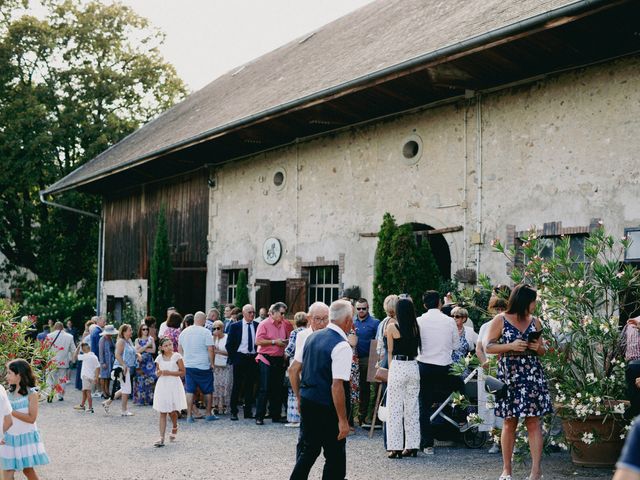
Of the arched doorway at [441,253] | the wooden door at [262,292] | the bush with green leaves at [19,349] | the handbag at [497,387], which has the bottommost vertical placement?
the handbag at [497,387]

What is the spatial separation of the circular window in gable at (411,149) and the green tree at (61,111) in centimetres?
1742

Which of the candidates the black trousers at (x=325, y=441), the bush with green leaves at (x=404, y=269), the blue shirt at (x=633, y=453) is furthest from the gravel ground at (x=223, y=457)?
the blue shirt at (x=633, y=453)

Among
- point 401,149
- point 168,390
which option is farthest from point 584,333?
point 401,149

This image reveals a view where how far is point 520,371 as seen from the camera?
7250mm

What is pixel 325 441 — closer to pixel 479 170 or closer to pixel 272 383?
pixel 272 383

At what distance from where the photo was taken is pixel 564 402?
25.8 feet

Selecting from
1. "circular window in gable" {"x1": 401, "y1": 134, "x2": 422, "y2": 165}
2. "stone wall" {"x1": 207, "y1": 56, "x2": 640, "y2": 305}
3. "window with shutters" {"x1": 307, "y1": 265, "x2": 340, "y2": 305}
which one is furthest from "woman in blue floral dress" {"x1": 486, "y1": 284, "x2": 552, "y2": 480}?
"window with shutters" {"x1": 307, "y1": 265, "x2": 340, "y2": 305}

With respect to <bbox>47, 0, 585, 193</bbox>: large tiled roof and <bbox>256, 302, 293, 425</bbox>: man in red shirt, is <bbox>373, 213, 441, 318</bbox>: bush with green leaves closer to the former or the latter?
<bbox>256, 302, 293, 425</bbox>: man in red shirt

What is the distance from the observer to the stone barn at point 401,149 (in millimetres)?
10969

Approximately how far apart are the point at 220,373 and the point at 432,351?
5236 millimetres

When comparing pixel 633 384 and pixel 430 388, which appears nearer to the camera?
pixel 633 384

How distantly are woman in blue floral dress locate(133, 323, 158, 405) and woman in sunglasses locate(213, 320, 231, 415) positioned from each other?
A: 170cm

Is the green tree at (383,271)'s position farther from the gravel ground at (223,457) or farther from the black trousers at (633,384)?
the black trousers at (633,384)

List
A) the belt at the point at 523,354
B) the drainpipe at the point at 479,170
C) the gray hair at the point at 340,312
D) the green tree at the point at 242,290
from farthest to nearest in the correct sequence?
the green tree at the point at 242,290, the drainpipe at the point at 479,170, the belt at the point at 523,354, the gray hair at the point at 340,312
